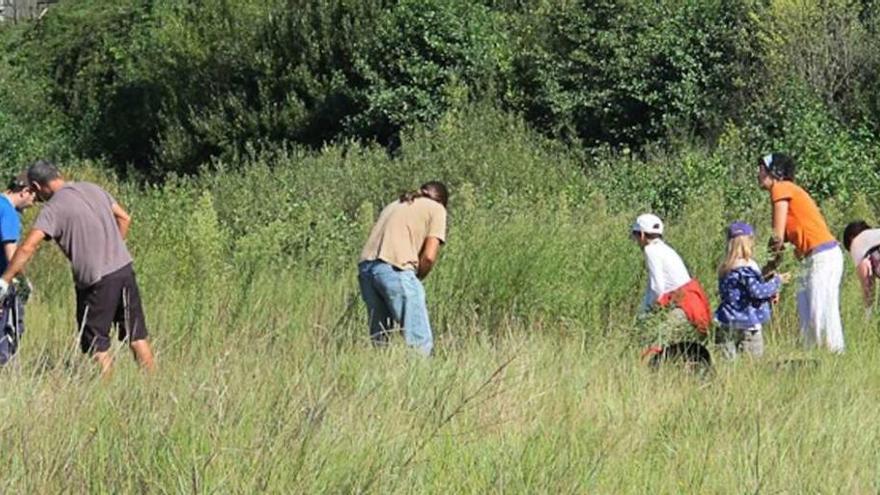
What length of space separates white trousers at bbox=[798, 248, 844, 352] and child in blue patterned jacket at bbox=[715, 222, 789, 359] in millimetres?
473

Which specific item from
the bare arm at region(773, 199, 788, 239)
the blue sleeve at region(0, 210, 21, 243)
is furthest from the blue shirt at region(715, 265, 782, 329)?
the blue sleeve at region(0, 210, 21, 243)

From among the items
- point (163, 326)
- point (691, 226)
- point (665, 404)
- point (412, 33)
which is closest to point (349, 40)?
point (412, 33)

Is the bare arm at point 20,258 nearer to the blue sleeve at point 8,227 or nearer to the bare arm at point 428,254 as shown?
the blue sleeve at point 8,227

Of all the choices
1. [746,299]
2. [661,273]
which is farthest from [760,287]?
[661,273]

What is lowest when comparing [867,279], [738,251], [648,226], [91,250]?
[867,279]

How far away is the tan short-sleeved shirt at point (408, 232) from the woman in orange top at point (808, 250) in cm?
234

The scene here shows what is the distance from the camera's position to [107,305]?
28.6ft

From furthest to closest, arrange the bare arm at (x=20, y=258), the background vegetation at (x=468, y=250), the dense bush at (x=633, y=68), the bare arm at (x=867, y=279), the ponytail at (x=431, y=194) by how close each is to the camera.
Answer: the dense bush at (x=633, y=68)
the bare arm at (x=867, y=279)
the ponytail at (x=431, y=194)
the bare arm at (x=20, y=258)
the background vegetation at (x=468, y=250)

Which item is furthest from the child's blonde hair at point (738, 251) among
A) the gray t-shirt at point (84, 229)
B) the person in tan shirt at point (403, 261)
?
the gray t-shirt at point (84, 229)

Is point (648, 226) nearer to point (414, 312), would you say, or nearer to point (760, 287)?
point (760, 287)

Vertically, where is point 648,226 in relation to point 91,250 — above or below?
below

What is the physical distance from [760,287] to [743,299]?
0.47 feet

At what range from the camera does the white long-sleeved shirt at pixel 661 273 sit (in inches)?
358

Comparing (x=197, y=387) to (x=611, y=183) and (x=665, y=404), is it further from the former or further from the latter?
(x=611, y=183)
